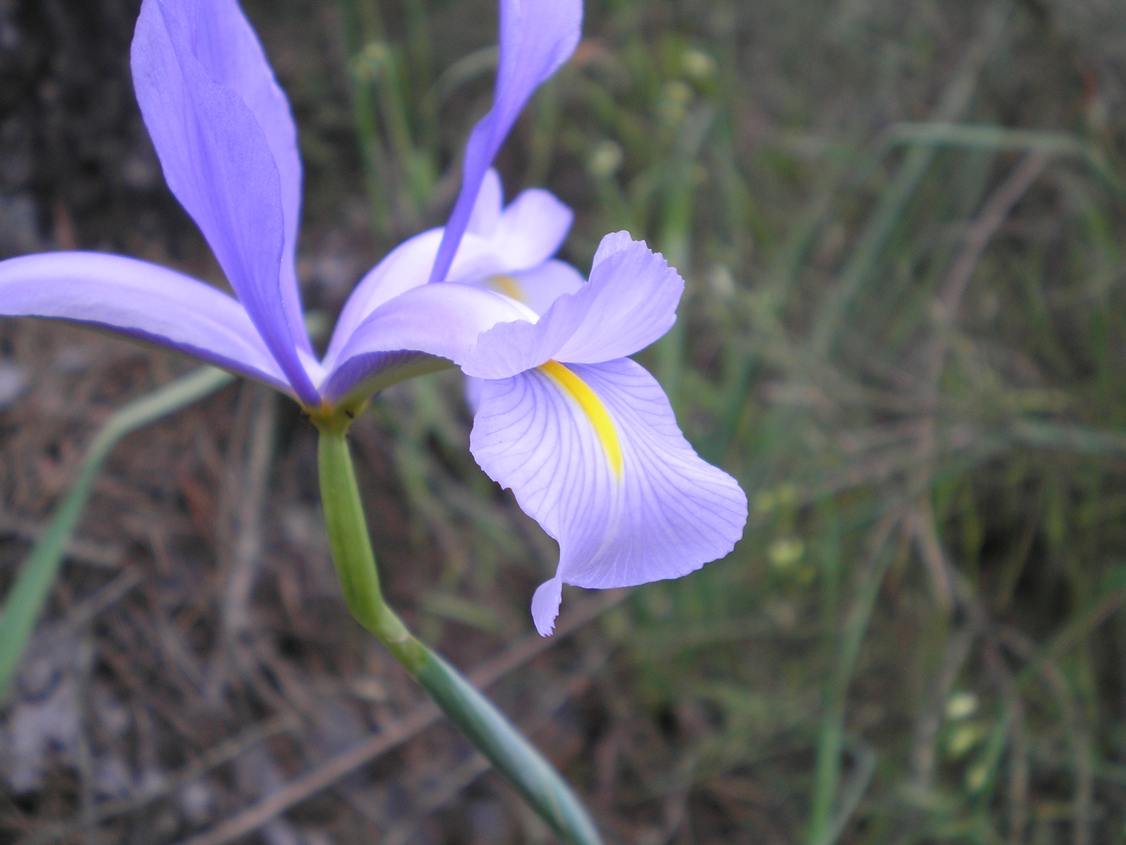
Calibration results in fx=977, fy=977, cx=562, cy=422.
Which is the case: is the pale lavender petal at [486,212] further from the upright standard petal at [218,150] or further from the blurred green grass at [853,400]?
the blurred green grass at [853,400]

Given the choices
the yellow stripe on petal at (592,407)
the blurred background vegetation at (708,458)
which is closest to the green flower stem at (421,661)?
the yellow stripe on petal at (592,407)

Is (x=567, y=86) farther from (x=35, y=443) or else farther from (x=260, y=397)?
(x=35, y=443)

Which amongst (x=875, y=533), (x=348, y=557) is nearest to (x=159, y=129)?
(x=348, y=557)

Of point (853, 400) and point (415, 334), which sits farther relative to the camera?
point (853, 400)

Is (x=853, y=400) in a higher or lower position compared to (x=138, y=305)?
lower

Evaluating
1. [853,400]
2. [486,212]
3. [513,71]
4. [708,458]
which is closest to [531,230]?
[486,212]

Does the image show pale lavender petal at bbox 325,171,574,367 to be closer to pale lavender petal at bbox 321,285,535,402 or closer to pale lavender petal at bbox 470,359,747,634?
pale lavender petal at bbox 321,285,535,402

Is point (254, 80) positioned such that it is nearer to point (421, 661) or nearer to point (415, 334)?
point (415, 334)
